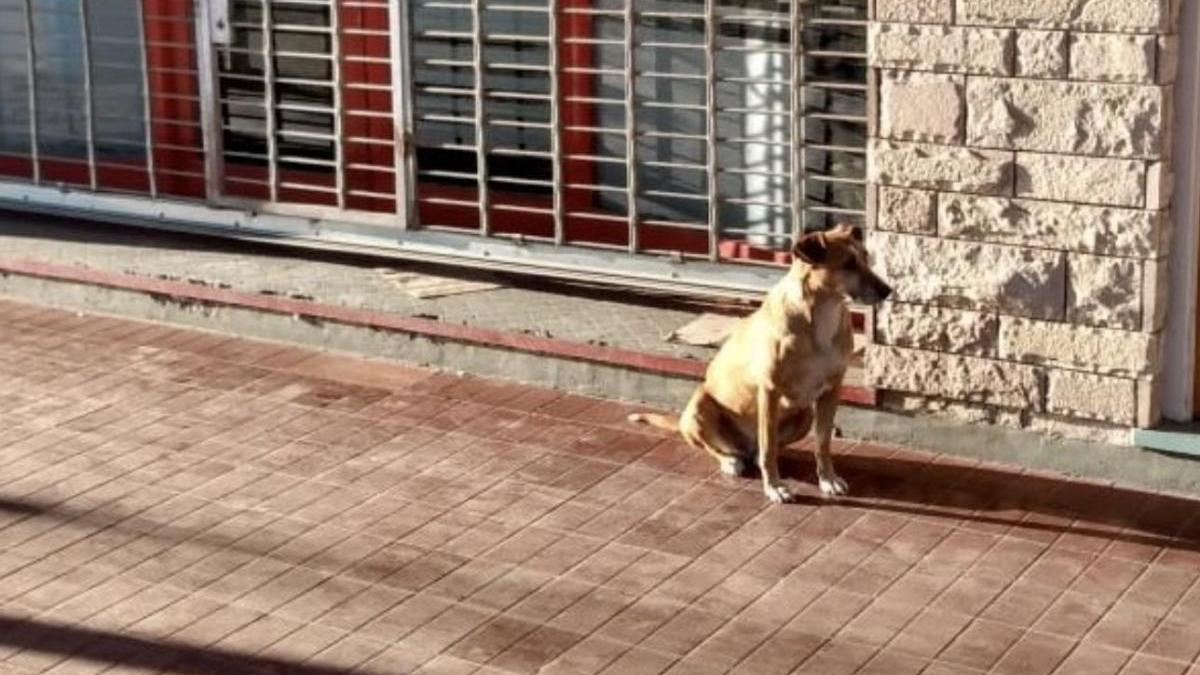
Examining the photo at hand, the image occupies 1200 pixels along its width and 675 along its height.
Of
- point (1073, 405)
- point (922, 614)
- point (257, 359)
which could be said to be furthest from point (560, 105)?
point (922, 614)

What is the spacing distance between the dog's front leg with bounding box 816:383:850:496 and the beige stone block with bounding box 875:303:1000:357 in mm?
527

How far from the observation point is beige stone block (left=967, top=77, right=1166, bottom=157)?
8648 millimetres

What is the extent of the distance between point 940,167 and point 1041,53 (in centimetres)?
62

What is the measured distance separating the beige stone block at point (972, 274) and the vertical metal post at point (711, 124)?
90 centimetres

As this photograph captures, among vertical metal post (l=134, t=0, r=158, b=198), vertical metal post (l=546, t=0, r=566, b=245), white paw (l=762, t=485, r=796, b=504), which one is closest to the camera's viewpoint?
white paw (l=762, t=485, r=796, b=504)

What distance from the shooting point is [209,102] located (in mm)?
11695

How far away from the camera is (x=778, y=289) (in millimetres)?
8898

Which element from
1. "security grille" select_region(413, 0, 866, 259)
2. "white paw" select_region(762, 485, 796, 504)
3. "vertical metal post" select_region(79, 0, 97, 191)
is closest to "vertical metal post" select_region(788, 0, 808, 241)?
"security grille" select_region(413, 0, 866, 259)

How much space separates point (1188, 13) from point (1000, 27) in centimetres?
71

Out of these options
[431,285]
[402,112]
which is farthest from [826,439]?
[402,112]

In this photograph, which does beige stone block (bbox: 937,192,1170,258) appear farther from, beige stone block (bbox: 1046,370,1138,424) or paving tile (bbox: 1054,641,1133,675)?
paving tile (bbox: 1054,641,1133,675)

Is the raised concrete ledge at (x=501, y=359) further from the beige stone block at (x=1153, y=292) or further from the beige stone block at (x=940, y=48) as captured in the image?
the beige stone block at (x=940, y=48)

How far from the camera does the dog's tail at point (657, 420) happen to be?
9.66 m

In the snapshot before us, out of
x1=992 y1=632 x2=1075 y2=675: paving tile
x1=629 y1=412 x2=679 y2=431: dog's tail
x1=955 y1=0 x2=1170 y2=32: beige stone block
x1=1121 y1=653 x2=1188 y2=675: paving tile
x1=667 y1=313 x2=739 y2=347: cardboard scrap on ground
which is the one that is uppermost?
x1=955 y1=0 x2=1170 y2=32: beige stone block
